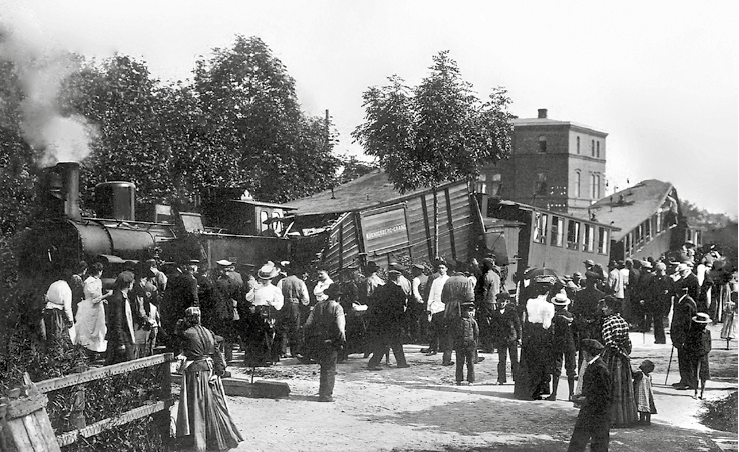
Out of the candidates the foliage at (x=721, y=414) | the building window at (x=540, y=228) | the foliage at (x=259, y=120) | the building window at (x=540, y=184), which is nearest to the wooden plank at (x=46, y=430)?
the foliage at (x=259, y=120)

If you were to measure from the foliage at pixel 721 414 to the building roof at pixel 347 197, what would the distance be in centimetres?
371

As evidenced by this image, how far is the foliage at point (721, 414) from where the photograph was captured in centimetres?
730

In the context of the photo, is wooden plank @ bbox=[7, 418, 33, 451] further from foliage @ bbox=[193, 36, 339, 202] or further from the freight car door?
the freight car door

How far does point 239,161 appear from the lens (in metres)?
6.66

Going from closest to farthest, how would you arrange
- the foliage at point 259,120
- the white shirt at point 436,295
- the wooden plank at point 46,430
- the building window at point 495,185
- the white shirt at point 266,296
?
the wooden plank at point 46,430 → the foliage at point 259,120 → the white shirt at point 266,296 → the building window at point 495,185 → the white shirt at point 436,295

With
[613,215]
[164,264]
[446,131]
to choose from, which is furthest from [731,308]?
[164,264]

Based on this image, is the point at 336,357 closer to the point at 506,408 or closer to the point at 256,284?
the point at 256,284

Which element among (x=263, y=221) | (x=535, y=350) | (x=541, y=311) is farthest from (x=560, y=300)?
(x=263, y=221)

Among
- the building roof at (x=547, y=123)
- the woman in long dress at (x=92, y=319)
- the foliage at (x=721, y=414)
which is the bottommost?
the foliage at (x=721, y=414)

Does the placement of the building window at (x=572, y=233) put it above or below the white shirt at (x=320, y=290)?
above

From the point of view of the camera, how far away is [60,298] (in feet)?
22.0

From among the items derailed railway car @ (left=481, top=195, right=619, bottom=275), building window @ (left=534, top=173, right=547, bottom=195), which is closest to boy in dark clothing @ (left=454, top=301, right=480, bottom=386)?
derailed railway car @ (left=481, top=195, right=619, bottom=275)

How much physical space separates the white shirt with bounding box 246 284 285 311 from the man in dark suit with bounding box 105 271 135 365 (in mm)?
1171

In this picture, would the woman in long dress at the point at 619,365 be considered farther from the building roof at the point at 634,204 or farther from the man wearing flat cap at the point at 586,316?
the building roof at the point at 634,204
